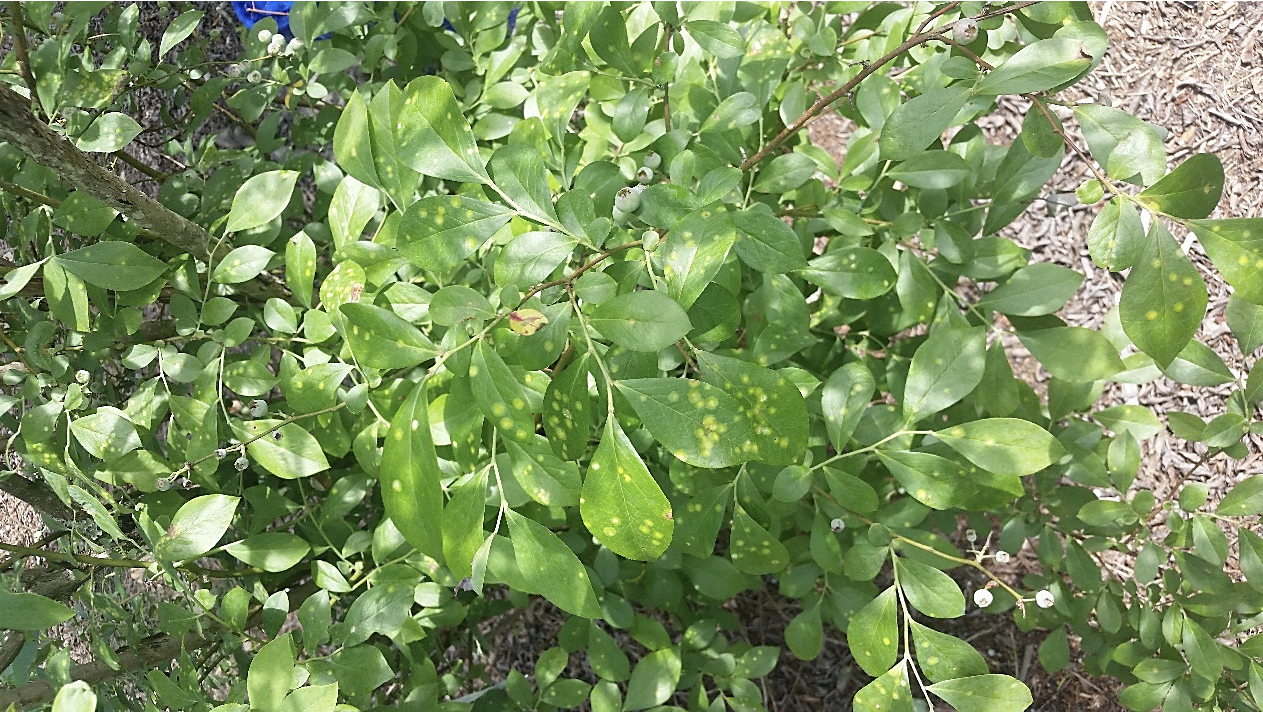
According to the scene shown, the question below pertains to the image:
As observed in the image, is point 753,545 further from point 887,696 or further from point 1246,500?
point 1246,500

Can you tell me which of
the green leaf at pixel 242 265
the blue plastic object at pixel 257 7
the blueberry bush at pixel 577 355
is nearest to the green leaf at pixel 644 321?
the blueberry bush at pixel 577 355

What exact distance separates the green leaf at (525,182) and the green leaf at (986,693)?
70cm

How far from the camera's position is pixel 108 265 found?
1023 mm

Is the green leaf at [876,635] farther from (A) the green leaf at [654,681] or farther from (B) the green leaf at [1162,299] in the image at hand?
(B) the green leaf at [1162,299]

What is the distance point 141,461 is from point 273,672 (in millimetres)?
401

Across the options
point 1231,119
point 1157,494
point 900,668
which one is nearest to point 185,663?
point 900,668

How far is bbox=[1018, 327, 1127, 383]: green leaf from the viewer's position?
3.71ft

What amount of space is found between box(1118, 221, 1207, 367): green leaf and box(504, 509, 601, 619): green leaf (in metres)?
0.59

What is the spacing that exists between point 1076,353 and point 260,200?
1150 millimetres

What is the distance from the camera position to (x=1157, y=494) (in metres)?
1.96

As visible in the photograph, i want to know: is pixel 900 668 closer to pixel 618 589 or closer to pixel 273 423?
pixel 618 589

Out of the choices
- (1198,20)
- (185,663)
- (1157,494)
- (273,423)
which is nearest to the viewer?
(185,663)

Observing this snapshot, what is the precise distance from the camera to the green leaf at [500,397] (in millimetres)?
793

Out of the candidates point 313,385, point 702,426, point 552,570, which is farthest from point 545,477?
point 313,385
